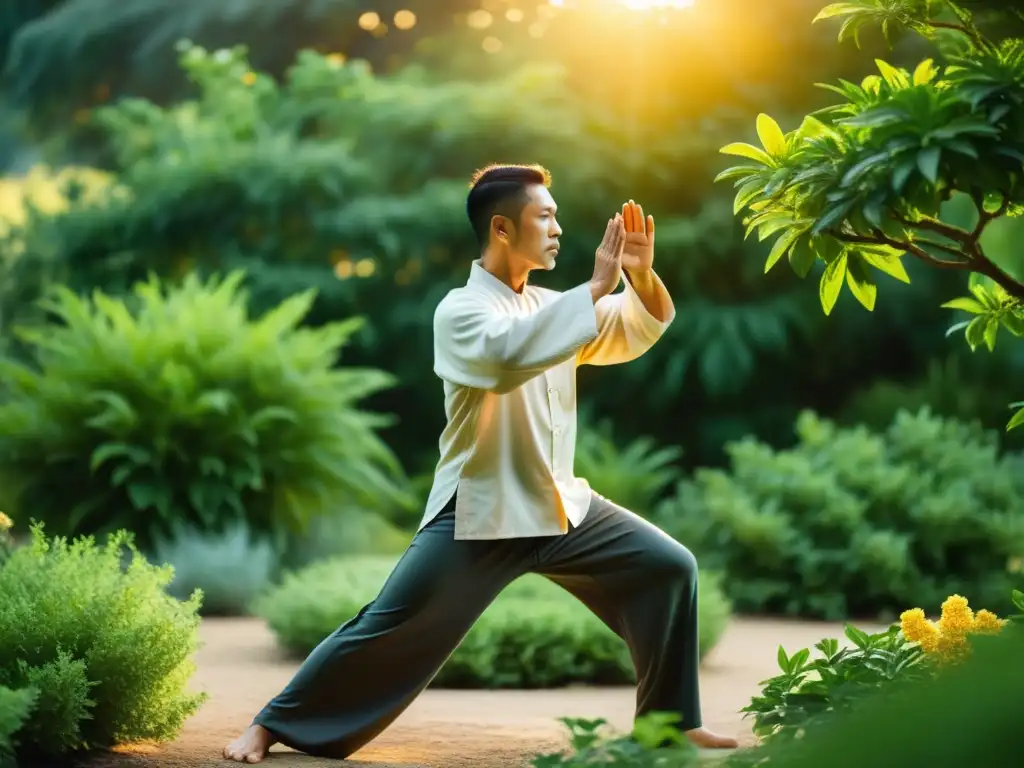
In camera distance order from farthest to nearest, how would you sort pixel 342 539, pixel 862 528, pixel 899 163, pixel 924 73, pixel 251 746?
pixel 342 539, pixel 862 528, pixel 251 746, pixel 924 73, pixel 899 163

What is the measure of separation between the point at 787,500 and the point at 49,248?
9.48 m

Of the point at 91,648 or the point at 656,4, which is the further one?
the point at 656,4

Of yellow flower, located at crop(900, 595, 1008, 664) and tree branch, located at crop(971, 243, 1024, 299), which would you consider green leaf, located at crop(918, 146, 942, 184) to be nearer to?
tree branch, located at crop(971, 243, 1024, 299)

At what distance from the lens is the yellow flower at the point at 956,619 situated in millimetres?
4289

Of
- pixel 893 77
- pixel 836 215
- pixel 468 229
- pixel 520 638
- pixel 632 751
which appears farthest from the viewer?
pixel 468 229

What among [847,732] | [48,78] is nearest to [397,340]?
[48,78]

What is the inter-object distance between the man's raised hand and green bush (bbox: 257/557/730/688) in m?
2.98

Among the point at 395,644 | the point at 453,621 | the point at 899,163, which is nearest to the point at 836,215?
the point at 899,163

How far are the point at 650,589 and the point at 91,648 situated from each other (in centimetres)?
171

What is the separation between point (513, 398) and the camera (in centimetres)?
433

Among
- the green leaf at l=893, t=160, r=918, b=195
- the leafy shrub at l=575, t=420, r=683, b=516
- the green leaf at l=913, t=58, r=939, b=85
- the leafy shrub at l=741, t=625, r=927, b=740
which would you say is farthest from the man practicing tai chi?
the leafy shrub at l=575, t=420, r=683, b=516

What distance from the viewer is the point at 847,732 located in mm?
2008

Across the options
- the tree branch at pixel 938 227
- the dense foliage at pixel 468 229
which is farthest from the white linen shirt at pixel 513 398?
the dense foliage at pixel 468 229

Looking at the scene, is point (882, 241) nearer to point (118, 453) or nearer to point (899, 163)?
point (899, 163)
